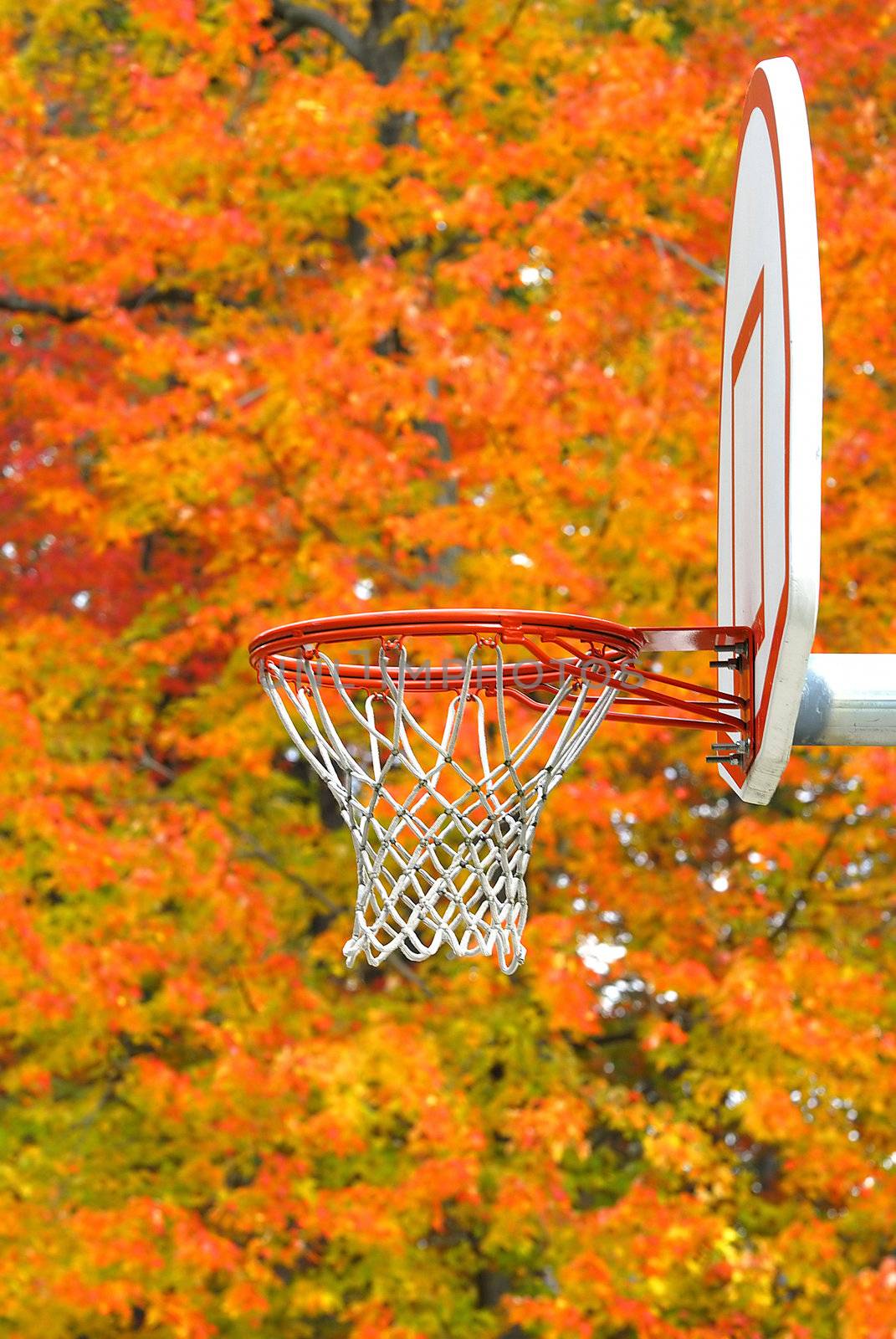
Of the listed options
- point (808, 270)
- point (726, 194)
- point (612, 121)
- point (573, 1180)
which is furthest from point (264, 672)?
point (726, 194)

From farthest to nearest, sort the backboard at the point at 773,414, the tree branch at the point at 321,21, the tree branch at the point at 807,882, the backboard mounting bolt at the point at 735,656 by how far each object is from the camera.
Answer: the tree branch at the point at 321,21, the tree branch at the point at 807,882, the backboard mounting bolt at the point at 735,656, the backboard at the point at 773,414

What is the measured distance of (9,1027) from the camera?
7.61 meters

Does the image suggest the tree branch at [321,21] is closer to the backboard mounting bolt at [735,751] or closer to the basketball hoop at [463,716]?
the basketball hoop at [463,716]

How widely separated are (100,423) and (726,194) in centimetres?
374

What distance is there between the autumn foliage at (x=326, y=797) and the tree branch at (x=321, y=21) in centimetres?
3

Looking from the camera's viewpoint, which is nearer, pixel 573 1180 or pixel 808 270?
pixel 808 270

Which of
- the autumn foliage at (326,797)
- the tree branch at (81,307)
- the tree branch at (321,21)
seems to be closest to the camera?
the autumn foliage at (326,797)

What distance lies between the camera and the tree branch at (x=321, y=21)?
8945mm

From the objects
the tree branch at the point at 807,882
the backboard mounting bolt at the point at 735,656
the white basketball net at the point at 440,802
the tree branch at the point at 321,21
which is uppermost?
the tree branch at the point at 321,21

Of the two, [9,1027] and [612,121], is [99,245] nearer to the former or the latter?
[612,121]

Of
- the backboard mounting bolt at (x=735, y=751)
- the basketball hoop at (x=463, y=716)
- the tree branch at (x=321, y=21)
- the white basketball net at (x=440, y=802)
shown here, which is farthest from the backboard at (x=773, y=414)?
the tree branch at (x=321, y=21)

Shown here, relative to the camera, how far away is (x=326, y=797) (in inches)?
346

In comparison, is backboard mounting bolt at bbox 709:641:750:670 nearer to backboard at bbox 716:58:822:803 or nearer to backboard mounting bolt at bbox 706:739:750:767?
backboard at bbox 716:58:822:803

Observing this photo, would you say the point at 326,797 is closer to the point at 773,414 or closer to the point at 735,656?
the point at 735,656
